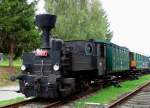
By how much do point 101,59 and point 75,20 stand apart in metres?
26.7

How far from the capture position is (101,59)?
21328 millimetres

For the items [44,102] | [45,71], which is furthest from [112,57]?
[44,102]

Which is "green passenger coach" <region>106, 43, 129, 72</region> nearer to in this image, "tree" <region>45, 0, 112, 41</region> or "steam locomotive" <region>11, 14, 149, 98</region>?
"steam locomotive" <region>11, 14, 149, 98</region>

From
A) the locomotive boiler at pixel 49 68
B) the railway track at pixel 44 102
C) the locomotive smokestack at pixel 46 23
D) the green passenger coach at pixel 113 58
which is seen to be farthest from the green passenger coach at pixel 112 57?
the locomotive smokestack at pixel 46 23

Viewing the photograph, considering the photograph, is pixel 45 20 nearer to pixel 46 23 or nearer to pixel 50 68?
pixel 46 23

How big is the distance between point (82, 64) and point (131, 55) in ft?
67.5

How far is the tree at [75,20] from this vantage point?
46.8 meters

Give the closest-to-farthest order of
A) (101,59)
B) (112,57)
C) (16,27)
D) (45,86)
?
(45,86) < (101,59) < (112,57) < (16,27)

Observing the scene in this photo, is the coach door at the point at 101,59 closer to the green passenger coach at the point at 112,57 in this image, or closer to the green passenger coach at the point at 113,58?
the green passenger coach at the point at 112,57

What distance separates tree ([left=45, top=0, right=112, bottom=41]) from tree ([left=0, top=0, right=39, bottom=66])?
39.9 feet

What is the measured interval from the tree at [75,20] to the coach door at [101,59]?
24310 millimetres

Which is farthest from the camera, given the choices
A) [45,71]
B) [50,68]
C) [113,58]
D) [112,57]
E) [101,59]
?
[113,58]

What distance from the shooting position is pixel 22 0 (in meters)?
32.0

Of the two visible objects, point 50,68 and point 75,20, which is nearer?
point 50,68
